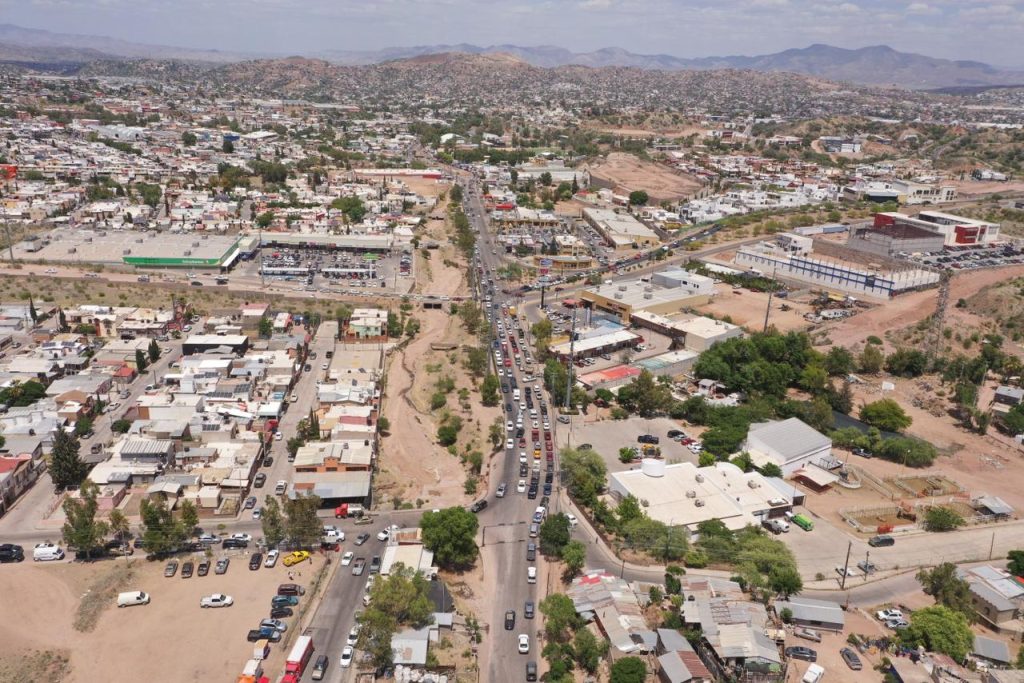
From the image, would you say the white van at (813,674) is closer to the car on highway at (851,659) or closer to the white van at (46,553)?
the car on highway at (851,659)

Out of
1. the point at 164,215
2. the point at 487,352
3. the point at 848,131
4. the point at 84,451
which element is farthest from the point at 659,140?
the point at 84,451

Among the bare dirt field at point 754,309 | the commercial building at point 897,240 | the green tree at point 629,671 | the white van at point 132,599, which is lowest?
the white van at point 132,599

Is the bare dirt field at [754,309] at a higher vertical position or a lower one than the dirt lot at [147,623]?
higher

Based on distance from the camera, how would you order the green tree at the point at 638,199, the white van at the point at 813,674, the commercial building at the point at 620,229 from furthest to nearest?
the green tree at the point at 638,199 < the commercial building at the point at 620,229 < the white van at the point at 813,674

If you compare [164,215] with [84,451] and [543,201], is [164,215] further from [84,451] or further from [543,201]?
[84,451]

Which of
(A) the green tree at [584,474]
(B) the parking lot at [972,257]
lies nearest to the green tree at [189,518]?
(A) the green tree at [584,474]
